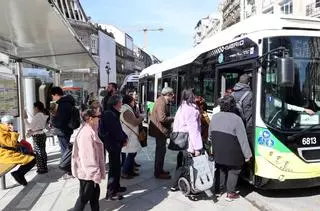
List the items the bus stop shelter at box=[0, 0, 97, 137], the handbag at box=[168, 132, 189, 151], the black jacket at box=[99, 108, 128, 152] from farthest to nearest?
the handbag at box=[168, 132, 189, 151] → the black jacket at box=[99, 108, 128, 152] → the bus stop shelter at box=[0, 0, 97, 137]

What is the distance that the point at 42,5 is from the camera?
5031 mm

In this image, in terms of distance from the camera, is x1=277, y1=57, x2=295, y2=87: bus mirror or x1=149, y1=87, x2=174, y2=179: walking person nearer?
x1=277, y1=57, x2=295, y2=87: bus mirror

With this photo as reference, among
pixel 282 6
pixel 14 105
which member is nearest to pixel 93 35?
pixel 282 6

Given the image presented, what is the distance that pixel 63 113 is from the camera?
7.55 m

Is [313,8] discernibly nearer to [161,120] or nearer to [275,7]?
[275,7]

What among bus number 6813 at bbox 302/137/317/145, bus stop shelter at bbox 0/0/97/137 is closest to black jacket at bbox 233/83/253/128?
bus number 6813 at bbox 302/137/317/145

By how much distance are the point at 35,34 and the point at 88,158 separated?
132 inches

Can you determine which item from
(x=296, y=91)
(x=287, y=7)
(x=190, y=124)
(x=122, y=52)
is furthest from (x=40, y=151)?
(x=122, y=52)

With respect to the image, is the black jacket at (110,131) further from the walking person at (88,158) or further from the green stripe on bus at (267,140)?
the green stripe on bus at (267,140)

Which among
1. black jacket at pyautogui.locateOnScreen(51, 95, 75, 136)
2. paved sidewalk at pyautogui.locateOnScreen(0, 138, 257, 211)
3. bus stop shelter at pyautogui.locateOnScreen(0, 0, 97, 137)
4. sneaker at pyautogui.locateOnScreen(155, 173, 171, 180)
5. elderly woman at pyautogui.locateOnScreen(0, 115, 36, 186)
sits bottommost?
paved sidewalk at pyautogui.locateOnScreen(0, 138, 257, 211)

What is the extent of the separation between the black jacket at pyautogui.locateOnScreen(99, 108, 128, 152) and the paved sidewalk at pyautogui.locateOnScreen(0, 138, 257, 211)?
0.88 metres

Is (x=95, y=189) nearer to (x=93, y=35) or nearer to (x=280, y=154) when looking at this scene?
(x=280, y=154)

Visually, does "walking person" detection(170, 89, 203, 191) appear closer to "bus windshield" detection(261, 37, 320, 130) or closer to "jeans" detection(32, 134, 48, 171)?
"bus windshield" detection(261, 37, 320, 130)

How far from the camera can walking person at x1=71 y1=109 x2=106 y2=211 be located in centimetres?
482
